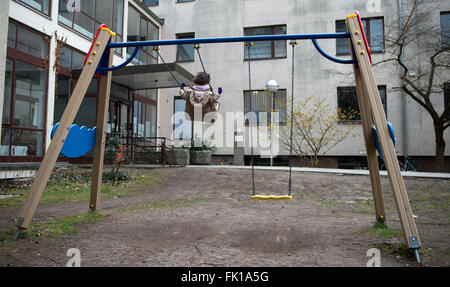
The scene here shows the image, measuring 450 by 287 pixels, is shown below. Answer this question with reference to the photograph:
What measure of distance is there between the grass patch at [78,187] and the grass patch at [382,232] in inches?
224

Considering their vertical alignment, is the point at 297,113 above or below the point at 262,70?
below

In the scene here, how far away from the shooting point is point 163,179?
31.2 feet

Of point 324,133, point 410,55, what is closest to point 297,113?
point 324,133

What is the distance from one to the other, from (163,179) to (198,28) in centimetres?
1021

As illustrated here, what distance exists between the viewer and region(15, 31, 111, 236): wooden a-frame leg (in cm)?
346

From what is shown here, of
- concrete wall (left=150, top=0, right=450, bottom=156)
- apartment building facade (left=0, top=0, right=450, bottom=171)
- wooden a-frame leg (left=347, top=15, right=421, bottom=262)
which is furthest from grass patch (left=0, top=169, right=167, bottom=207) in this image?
concrete wall (left=150, top=0, right=450, bottom=156)

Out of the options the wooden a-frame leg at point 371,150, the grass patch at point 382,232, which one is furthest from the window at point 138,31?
the grass patch at point 382,232

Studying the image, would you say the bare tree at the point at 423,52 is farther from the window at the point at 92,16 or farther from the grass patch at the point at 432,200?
the window at the point at 92,16

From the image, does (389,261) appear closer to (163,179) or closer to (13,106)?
(163,179)

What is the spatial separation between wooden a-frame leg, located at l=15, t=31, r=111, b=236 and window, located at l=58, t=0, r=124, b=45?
875cm

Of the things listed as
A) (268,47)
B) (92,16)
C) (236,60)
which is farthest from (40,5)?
(268,47)

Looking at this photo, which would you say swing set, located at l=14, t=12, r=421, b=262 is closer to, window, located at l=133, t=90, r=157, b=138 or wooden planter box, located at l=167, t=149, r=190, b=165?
wooden planter box, located at l=167, t=149, r=190, b=165

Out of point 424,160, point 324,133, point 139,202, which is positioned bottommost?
point 139,202
